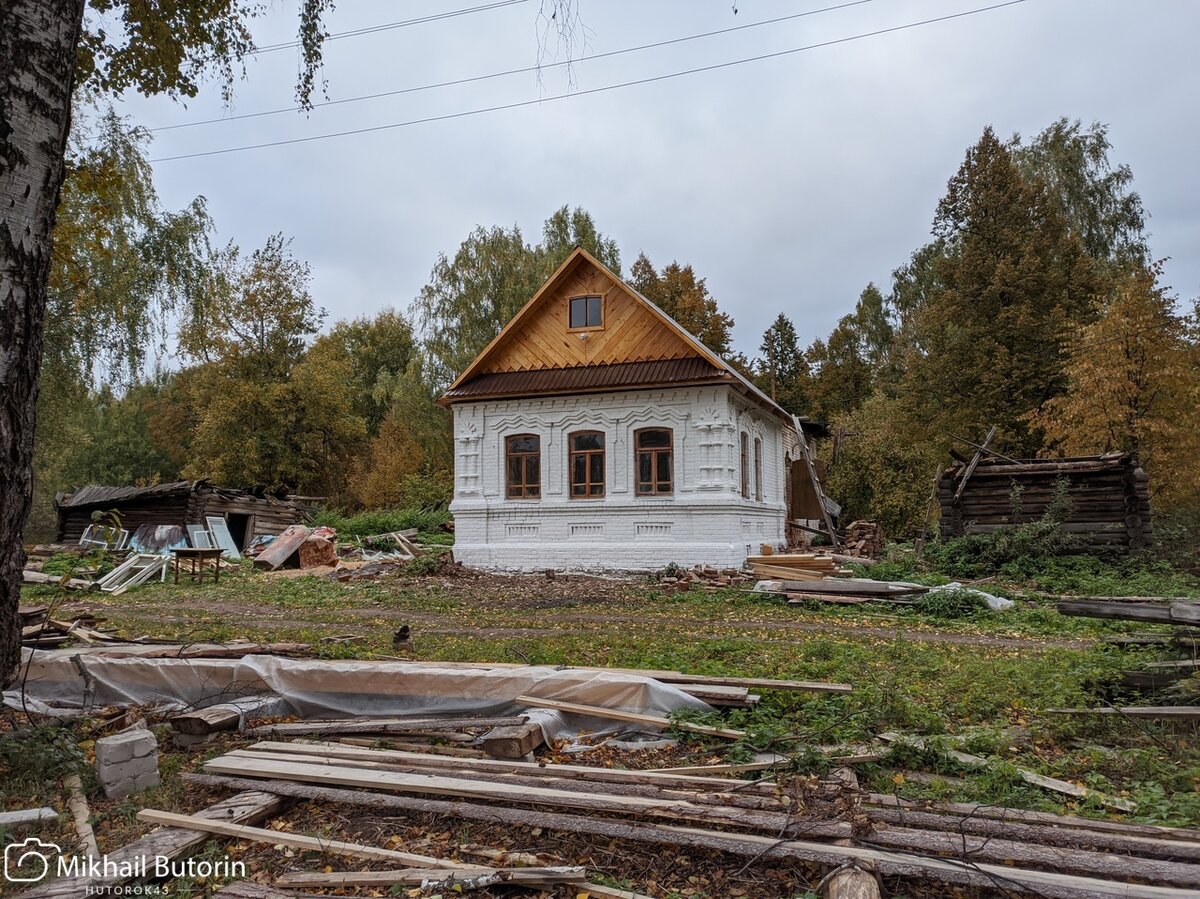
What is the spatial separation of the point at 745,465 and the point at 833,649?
37.4ft

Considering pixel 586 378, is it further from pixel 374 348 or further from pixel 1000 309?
pixel 374 348

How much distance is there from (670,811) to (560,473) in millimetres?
15471

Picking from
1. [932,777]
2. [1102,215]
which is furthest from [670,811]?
[1102,215]

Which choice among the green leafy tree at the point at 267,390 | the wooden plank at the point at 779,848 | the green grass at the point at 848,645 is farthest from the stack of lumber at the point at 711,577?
the green leafy tree at the point at 267,390

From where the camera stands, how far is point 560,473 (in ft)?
63.2

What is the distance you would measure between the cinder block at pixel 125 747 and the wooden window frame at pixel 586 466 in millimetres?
14248

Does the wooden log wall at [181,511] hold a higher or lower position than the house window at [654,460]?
lower

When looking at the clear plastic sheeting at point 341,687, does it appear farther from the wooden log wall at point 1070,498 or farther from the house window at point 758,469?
the house window at point 758,469

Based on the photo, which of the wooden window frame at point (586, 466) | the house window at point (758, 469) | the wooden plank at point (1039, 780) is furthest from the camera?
the house window at point (758, 469)

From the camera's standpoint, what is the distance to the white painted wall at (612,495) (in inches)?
709

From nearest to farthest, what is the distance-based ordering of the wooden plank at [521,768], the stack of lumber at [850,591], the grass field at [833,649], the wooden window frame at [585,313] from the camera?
the wooden plank at [521,768] < the grass field at [833,649] < the stack of lumber at [850,591] < the wooden window frame at [585,313]

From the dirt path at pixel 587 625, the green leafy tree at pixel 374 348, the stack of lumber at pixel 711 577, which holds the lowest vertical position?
the dirt path at pixel 587 625

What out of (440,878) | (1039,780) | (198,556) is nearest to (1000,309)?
Answer: (198,556)

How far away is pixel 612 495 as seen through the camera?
18.7 meters
